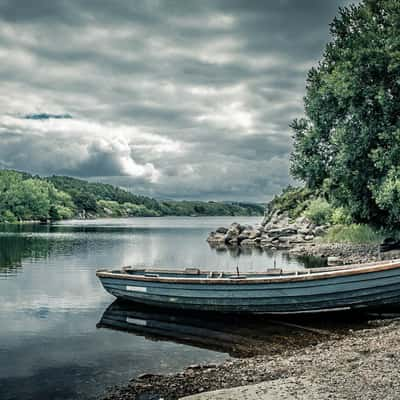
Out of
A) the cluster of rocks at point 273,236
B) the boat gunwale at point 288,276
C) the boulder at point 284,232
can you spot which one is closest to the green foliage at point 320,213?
the cluster of rocks at point 273,236

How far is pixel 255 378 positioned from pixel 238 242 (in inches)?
2408

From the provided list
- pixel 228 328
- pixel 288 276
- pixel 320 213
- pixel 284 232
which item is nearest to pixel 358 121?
pixel 288 276

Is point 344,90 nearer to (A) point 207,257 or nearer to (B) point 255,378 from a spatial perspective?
(B) point 255,378

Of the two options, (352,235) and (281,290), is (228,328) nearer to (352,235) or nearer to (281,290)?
(281,290)

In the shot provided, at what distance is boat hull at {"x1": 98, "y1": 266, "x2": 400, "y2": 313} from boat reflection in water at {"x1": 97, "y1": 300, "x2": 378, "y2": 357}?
1.66 ft

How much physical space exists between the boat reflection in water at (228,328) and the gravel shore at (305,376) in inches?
57.9

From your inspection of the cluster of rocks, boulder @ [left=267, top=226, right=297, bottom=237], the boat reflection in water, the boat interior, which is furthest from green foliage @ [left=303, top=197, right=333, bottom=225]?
the boat reflection in water

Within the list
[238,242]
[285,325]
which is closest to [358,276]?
[285,325]

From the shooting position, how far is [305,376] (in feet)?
36.8

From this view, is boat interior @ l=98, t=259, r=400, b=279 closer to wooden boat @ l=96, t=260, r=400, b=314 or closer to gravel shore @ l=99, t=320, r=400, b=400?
wooden boat @ l=96, t=260, r=400, b=314

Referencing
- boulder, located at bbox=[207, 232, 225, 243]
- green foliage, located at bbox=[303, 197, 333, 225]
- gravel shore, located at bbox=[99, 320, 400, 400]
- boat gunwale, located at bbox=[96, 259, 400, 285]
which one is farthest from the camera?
boulder, located at bbox=[207, 232, 225, 243]

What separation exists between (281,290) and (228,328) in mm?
2782

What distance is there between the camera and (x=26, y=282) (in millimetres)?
31516

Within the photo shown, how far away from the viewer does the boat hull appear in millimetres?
19125
